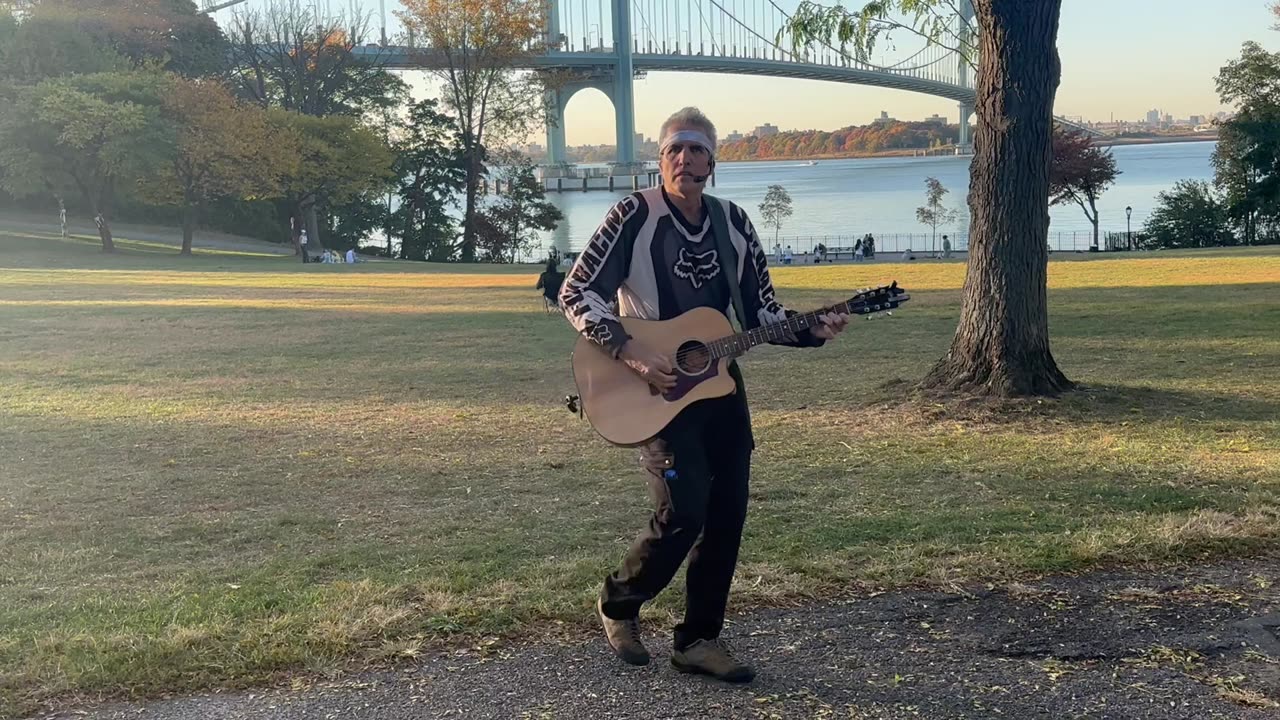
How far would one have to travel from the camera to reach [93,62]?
4059 centimetres

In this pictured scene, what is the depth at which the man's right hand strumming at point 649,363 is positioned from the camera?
10.2 ft

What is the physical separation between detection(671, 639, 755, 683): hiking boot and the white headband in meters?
1.44

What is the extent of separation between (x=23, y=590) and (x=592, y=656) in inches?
91.1

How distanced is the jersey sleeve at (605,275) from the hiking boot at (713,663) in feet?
2.96

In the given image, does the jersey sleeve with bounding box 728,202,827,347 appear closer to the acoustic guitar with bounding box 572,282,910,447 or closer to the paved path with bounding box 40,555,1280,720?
the acoustic guitar with bounding box 572,282,910,447

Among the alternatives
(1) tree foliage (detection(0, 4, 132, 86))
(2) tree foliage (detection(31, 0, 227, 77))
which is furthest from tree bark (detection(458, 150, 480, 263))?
(1) tree foliage (detection(0, 4, 132, 86))

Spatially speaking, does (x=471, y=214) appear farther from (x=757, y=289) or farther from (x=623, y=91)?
(x=757, y=289)

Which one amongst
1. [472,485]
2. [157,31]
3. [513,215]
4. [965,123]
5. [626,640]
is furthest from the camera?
[965,123]

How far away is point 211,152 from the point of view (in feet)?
120

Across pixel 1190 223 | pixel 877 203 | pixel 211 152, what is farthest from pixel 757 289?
pixel 877 203

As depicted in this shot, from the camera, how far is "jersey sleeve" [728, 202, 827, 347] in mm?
3299

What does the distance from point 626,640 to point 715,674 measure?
30 cm

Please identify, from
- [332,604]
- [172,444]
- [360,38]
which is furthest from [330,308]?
[360,38]

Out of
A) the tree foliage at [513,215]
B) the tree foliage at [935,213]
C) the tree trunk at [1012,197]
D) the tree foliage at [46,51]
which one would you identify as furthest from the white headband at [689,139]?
the tree foliage at [935,213]
